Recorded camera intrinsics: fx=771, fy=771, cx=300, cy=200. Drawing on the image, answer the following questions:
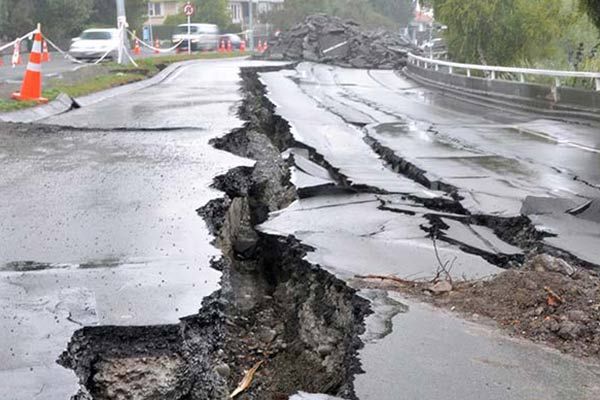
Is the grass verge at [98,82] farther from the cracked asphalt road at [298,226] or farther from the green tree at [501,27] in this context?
the green tree at [501,27]

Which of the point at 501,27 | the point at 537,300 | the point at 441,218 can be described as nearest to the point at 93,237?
the point at 441,218

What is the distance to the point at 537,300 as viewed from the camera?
480 centimetres

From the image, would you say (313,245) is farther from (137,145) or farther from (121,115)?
(121,115)

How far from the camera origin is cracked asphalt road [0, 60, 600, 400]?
13.3ft

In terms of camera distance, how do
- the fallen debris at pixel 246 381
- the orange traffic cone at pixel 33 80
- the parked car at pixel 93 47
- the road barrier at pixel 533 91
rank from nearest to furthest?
the fallen debris at pixel 246 381, the orange traffic cone at pixel 33 80, the road barrier at pixel 533 91, the parked car at pixel 93 47

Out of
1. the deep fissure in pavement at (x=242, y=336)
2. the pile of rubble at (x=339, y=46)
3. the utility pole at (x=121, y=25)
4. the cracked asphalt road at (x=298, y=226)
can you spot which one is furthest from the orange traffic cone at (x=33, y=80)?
the pile of rubble at (x=339, y=46)

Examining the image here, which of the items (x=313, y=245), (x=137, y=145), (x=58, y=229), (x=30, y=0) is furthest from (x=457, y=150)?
(x=30, y=0)

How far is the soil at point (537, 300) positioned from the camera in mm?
4430

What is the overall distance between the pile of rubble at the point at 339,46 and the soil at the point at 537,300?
32.7m

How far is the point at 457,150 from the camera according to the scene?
11.3 m

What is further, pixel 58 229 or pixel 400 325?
pixel 58 229

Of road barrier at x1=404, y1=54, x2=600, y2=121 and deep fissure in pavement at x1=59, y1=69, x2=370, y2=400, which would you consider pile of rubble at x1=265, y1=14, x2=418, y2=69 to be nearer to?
road barrier at x1=404, y1=54, x2=600, y2=121

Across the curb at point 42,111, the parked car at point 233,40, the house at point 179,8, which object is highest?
the house at point 179,8

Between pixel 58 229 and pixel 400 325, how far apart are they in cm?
311
